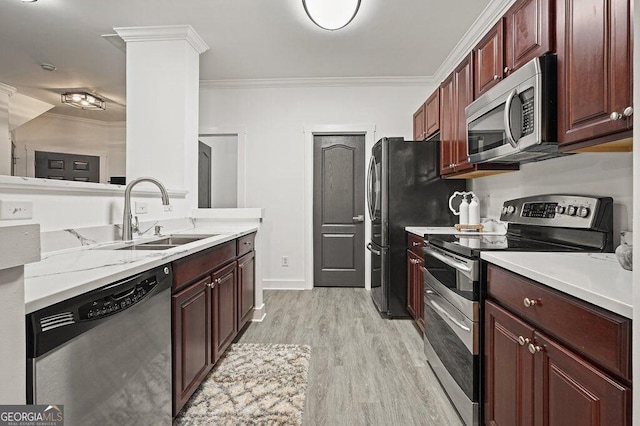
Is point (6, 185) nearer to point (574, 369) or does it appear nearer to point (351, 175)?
point (574, 369)

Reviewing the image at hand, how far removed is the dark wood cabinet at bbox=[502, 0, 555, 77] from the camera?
5.64ft

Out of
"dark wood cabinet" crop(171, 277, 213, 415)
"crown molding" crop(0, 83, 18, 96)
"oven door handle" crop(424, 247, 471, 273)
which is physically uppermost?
"crown molding" crop(0, 83, 18, 96)

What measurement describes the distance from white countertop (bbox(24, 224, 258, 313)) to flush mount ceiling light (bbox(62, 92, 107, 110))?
14.2ft

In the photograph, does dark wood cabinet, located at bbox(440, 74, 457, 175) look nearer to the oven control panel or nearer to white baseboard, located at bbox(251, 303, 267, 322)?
the oven control panel

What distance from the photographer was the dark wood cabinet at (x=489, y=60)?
2223 millimetres

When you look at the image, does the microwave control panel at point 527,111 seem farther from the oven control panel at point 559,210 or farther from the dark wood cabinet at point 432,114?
the dark wood cabinet at point 432,114

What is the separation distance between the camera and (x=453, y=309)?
6.23 feet

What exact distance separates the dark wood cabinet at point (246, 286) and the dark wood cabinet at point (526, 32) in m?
2.24

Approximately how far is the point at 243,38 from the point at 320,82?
4.39 ft

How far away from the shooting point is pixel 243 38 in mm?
3494

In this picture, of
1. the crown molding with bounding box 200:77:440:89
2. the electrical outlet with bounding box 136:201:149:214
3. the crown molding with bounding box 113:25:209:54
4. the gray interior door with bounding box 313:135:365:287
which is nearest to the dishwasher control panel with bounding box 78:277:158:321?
the electrical outlet with bounding box 136:201:149:214

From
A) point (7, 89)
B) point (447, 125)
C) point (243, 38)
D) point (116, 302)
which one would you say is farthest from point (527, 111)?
point (7, 89)

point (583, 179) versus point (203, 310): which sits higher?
point (583, 179)

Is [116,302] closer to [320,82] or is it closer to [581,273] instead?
[581,273]
